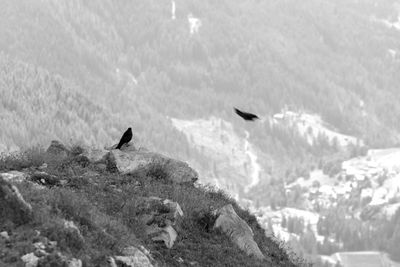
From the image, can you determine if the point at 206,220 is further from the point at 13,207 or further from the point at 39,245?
the point at 39,245

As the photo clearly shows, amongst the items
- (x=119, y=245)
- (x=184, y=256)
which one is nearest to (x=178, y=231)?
(x=184, y=256)

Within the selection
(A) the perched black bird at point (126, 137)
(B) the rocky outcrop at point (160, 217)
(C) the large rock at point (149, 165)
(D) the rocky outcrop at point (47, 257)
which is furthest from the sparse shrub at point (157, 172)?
(D) the rocky outcrop at point (47, 257)

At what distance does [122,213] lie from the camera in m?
23.2

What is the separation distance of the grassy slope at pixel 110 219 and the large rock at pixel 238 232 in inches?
Answer: 12.2

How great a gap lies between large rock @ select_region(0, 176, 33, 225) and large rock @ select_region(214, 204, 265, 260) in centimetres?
720

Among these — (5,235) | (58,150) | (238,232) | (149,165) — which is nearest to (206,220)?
(238,232)

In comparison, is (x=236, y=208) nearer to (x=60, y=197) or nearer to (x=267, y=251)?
(x=267, y=251)

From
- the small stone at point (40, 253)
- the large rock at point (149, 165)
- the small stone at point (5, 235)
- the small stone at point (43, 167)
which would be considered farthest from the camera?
the large rock at point (149, 165)

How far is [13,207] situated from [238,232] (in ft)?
26.9

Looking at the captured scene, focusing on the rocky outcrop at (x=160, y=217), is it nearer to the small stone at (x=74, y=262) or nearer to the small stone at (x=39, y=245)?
the small stone at (x=74, y=262)

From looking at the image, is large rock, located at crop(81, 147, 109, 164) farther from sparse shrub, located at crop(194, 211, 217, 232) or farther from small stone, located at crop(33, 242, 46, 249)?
small stone, located at crop(33, 242, 46, 249)

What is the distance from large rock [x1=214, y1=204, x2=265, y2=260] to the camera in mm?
24500

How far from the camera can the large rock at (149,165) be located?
91.7 ft

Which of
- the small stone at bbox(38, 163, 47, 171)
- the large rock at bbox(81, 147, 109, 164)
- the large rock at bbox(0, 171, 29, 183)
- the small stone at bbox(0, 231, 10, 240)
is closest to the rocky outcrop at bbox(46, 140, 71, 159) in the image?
the large rock at bbox(81, 147, 109, 164)
